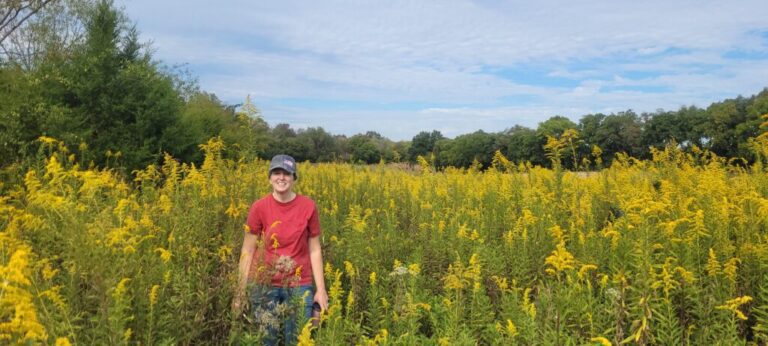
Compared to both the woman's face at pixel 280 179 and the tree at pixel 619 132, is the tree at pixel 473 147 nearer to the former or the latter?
the tree at pixel 619 132

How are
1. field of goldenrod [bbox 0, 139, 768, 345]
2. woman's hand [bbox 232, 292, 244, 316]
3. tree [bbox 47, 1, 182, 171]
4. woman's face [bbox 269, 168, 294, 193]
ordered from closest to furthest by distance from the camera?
1. field of goldenrod [bbox 0, 139, 768, 345]
2. woman's hand [bbox 232, 292, 244, 316]
3. woman's face [bbox 269, 168, 294, 193]
4. tree [bbox 47, 1, 182, 171]

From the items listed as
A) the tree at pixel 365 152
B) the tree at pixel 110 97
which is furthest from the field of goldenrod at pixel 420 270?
the tree at pixel 365 152

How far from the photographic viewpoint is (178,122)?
1312 cm

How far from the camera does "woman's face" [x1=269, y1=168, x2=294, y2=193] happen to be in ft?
12.7

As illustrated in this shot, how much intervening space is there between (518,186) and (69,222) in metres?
5.61

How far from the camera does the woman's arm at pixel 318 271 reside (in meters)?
3.54

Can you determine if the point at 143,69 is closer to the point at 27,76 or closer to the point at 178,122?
the point at 178,122

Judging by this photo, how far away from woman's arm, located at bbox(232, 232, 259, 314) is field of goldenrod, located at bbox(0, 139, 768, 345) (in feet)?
0.40

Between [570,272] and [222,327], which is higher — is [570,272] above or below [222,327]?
above

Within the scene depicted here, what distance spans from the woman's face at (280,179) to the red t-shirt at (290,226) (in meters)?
0.14

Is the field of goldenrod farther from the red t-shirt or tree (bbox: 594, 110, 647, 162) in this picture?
tree (bbox: 594, 110, 647, 162)

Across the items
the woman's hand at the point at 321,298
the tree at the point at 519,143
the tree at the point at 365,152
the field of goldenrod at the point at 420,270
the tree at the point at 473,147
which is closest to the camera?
the field of goldenrod at the point at 420,270

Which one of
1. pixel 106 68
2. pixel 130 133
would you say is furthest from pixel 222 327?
pixel 106 68

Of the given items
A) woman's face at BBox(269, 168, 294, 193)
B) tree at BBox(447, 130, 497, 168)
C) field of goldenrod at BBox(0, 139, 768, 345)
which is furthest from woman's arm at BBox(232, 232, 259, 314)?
tree at BBox(447, 130, 497, 168)
